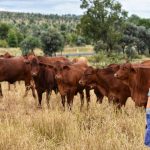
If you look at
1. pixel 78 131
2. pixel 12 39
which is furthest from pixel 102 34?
pixel 78 131

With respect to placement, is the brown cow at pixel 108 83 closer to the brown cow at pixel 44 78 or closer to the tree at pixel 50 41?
the brown cow at pixel 44 78

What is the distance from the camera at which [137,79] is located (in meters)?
11.1

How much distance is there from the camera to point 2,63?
608 inches

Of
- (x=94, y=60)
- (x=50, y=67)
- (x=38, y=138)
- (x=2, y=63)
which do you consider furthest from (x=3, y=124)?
(x=94, y=60)

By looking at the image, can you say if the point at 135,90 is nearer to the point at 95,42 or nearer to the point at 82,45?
the point at 95,42

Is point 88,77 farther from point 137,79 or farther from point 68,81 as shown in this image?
point 137,79

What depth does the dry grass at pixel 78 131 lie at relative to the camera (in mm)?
7441

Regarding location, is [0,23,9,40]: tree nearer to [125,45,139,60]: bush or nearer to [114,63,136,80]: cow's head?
[125,45,139,60]: bush

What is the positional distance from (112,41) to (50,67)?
44.5 metres

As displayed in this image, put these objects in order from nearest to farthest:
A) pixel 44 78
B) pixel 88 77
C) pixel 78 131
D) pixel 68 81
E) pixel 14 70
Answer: pixel 78 131 → pixel 88 77 → pixel 68 81 → pixel 44 78 → pixel 14 70

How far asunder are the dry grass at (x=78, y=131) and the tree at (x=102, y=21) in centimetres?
4678

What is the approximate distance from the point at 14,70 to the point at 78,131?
25.2 feet

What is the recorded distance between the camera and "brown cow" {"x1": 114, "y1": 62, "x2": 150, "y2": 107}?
10992 millimetres

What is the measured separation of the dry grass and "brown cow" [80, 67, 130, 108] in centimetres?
118
